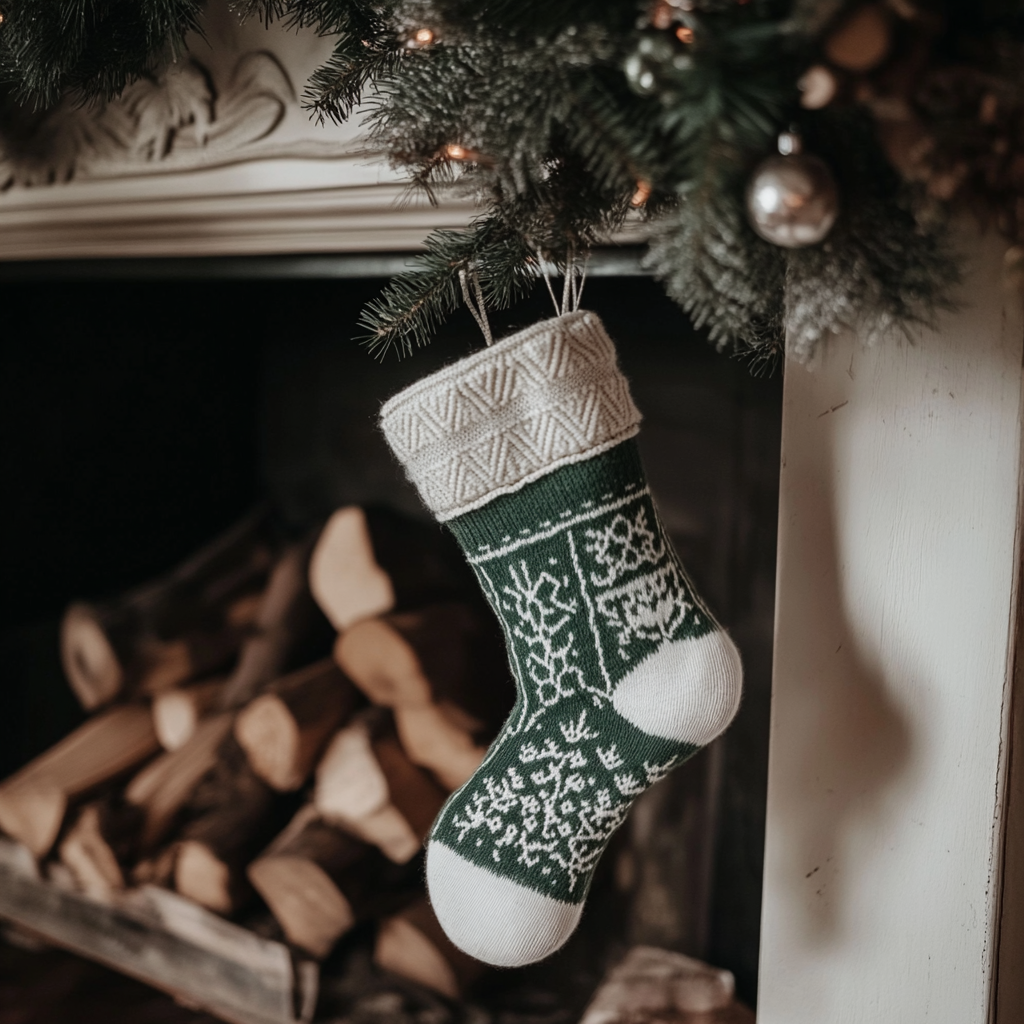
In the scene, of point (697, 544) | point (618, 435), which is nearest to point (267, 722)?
point (697, 544)

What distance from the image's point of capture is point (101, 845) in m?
1.34

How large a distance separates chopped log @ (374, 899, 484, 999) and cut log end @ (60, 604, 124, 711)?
23.5 inches

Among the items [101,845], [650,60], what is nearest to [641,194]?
[650,60]

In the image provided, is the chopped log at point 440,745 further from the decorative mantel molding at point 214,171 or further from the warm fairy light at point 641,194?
the warm fairy light at point 641,194

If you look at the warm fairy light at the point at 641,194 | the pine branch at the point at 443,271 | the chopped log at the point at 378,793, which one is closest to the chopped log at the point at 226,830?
the chopped log at the point at 378,793

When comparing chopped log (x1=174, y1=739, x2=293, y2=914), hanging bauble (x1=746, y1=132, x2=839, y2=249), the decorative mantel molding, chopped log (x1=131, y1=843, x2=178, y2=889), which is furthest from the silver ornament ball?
chopped log (x1=131, y1=843, x2=178, y2=889)

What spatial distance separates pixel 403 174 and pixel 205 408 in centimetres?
79

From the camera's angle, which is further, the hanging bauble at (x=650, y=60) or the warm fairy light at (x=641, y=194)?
the warm fairy light at (x=641, y=194)

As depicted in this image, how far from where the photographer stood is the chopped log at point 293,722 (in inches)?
49.4

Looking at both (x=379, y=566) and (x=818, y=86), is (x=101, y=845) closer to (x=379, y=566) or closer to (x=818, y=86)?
(x=379, y=566)

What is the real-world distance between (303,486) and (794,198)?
1.10 m

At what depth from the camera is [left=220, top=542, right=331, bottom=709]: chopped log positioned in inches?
54.8

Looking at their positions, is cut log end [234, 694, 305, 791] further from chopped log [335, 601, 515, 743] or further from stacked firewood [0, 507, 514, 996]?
chopped log [335, 601, 515, 743]

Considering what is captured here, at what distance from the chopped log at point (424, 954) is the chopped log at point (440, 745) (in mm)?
173
